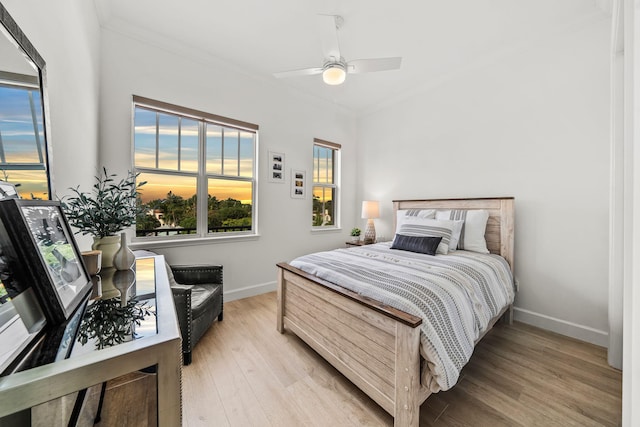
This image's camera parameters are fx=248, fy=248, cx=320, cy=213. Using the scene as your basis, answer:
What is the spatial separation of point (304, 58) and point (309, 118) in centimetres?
99

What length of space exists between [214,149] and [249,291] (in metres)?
1.85

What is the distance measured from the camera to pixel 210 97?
9.61ft

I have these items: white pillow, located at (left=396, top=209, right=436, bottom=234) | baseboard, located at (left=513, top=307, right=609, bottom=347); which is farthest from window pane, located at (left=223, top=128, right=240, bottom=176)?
baseboard, located at (left=513, top=307, right=609, bottom=347)

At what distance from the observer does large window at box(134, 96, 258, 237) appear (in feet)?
8.79

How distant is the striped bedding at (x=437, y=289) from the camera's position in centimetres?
131

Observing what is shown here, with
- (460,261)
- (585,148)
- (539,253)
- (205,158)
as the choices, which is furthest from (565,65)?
(205,158)

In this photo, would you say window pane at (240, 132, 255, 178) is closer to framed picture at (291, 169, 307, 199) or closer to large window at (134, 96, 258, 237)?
large window at (134, 96, 258, 237)

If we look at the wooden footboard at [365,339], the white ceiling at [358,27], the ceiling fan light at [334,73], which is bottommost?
the wooden footboard at [365,339]

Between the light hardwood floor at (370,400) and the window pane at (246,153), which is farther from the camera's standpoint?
the window pane at (246,153)

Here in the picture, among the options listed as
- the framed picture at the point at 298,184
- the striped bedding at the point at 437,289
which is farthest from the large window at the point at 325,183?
the striped bedding at the point at 437,289

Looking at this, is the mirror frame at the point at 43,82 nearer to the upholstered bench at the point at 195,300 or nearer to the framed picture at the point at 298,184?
the upholstered bench at the point at 195,300

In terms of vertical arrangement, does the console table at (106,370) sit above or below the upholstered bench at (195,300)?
above

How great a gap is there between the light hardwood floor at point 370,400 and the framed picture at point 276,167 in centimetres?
199

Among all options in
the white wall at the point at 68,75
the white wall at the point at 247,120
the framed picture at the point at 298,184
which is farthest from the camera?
the framed picture at the point at 298,184
